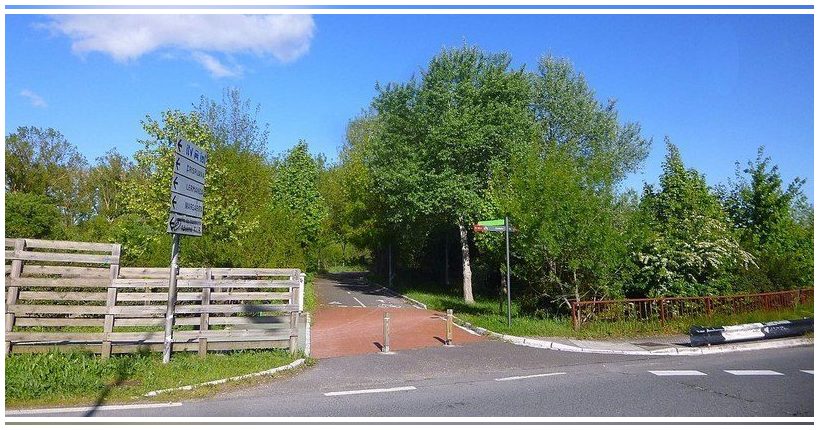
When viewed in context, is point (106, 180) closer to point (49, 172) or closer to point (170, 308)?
point (49, 172)

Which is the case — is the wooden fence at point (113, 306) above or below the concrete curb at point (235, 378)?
above

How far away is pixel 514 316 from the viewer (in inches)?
679

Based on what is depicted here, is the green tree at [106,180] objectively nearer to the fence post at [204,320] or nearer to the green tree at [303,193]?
the green tree at [303,193]

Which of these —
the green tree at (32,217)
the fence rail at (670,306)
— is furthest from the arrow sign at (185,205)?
the green tree at (32,217)

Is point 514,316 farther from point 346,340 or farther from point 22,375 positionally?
point 22,375

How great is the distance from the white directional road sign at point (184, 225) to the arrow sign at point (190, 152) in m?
1.00

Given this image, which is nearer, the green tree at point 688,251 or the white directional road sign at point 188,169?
the white directional road sign at point 188,169

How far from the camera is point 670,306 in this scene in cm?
1552

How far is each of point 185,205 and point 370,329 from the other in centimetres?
707

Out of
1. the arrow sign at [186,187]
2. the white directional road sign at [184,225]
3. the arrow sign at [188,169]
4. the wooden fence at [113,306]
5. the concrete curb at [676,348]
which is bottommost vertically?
the concrete curb at [676,348]

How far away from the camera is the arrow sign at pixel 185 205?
9.38 meters

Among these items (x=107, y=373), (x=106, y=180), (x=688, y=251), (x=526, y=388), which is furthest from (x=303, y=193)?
(x=526, y=388)

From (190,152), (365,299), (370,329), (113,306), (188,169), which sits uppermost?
(190,152)

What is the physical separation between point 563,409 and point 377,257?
125 feet
